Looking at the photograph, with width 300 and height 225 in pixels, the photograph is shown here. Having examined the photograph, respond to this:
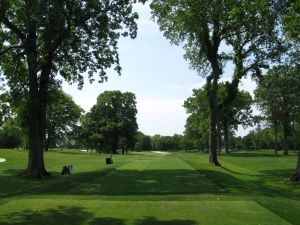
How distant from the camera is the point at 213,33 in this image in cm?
4350

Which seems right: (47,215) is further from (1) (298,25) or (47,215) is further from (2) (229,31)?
(2) (229,31)

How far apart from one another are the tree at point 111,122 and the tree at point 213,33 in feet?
178

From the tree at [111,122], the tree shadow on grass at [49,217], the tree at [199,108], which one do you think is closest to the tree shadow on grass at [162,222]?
the tree shadow on grass at [49,217]

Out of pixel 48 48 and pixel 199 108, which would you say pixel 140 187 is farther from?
pixel 199 108

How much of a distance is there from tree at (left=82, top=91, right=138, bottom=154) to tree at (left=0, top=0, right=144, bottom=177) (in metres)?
63.7

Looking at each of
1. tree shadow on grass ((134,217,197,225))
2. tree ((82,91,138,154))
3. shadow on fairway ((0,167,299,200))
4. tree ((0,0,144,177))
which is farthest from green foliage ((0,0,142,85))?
tree ((82,91,138,154))

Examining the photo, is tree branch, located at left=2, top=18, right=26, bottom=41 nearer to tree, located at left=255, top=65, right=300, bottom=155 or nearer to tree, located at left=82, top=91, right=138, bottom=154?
tree, located at left=255, top=65, right=300, bottom=155

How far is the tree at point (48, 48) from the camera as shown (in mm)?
31419

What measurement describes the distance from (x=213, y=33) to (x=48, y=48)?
59.8 feet

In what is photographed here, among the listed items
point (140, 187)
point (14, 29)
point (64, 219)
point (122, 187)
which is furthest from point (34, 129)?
point (64, 219)

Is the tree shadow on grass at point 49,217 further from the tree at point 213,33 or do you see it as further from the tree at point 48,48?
the tree at point 213,33

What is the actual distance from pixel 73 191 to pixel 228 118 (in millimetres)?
74019

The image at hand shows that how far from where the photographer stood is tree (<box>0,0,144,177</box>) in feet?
103

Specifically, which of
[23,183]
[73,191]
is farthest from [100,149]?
[73,191]
